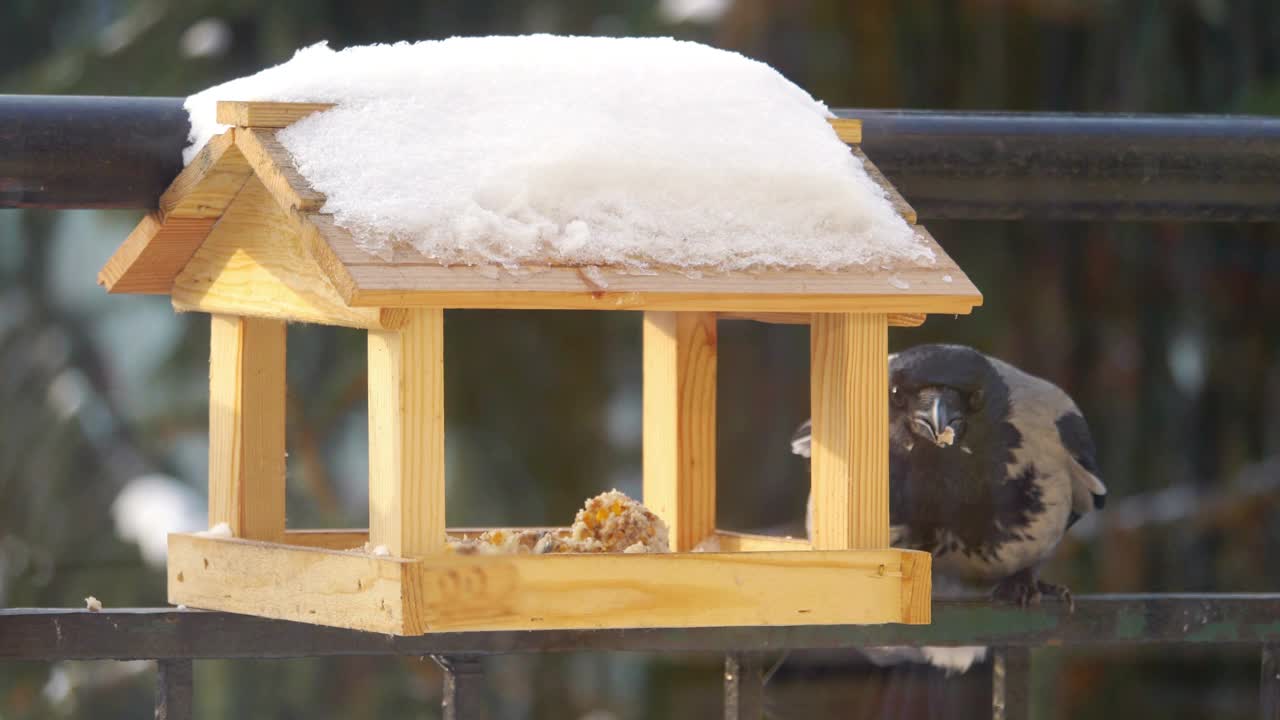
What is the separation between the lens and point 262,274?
1.89m

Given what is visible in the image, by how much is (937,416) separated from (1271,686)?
73cm

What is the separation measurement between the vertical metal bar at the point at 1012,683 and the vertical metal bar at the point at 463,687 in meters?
0.65

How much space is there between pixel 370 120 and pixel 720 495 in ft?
11.1

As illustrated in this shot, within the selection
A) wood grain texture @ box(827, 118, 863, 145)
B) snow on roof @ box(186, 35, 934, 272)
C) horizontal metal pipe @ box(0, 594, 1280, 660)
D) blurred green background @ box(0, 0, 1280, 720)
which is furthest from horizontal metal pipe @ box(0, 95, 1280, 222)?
blurred green background @ box(0, 0, 1280, 720)

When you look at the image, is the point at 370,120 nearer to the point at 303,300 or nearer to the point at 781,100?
the point at 303,300

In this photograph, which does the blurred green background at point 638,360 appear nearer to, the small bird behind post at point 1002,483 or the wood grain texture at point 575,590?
the small bird behind post at point 1002,483

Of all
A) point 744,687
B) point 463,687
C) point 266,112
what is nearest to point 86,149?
point 266,112

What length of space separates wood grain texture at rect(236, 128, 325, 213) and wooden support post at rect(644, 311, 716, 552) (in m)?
0.65

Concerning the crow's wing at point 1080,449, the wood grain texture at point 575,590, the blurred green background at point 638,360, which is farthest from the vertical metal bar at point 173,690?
the blurred green background at point 638,360

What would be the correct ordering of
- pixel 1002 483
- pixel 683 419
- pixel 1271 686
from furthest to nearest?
1. pixel 1002 483
2. pixel 683 419
3. pixel 1271 686

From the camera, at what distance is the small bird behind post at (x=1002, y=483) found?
309 cm

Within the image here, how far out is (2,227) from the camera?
5008mm

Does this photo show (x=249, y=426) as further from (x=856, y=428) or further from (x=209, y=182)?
(x=856, y=428)

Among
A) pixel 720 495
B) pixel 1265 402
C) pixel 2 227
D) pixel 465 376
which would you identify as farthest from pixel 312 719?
pixel 1265 402
